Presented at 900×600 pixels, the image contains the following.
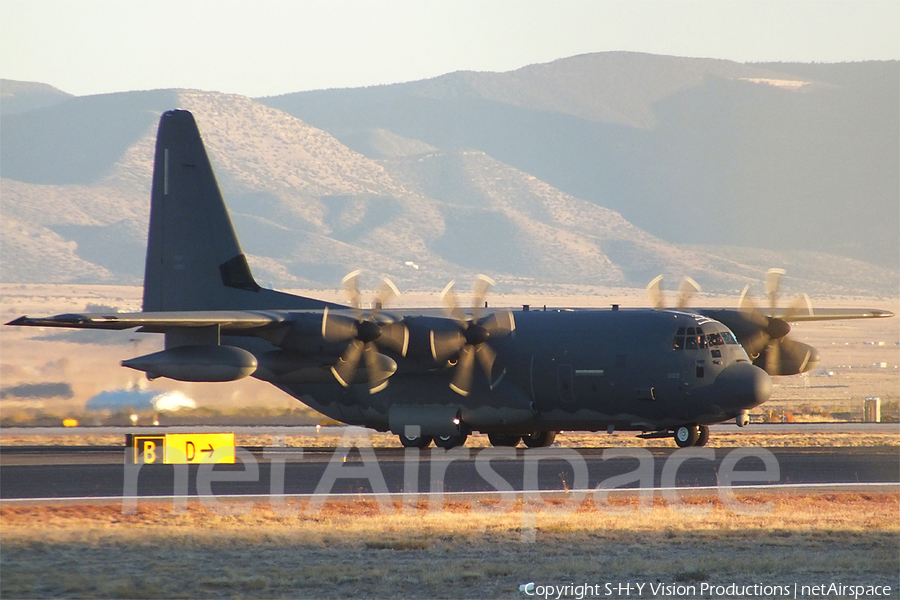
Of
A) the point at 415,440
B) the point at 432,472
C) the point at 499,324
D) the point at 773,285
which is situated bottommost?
the point at 415,440

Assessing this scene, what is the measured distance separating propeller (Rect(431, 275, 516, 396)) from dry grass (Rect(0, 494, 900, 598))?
10393 mm

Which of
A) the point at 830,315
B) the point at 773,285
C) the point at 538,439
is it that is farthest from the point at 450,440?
the point at 830,315

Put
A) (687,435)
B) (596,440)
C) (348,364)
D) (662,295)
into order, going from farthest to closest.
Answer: (596,440) < (662,295) < (687,435) < (348,364)

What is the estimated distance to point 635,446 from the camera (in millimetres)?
37125

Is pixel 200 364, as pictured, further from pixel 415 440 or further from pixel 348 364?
pixel 415 440

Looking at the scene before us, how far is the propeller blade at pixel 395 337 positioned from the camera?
1254 inches

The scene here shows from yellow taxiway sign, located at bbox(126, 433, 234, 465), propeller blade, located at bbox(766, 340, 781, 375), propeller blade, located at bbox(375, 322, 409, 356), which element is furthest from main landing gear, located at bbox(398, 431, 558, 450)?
propeller blade, located at bbox(766, 340, 781, 375)

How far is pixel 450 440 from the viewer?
111 ft

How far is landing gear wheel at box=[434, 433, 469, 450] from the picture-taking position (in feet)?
110

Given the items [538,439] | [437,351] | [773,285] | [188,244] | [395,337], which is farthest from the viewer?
[773,285]

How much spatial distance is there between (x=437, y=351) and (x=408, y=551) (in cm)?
1422

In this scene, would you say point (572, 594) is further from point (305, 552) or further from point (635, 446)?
point (635, 446)

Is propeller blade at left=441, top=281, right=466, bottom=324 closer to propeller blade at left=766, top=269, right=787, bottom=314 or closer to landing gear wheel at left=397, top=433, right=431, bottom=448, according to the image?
landing gear wheel at left=397, top=433, right=431, bottom=448

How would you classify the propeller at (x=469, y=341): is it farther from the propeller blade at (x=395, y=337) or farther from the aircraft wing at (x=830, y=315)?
the aircraft wing at (x=830, y=315)
